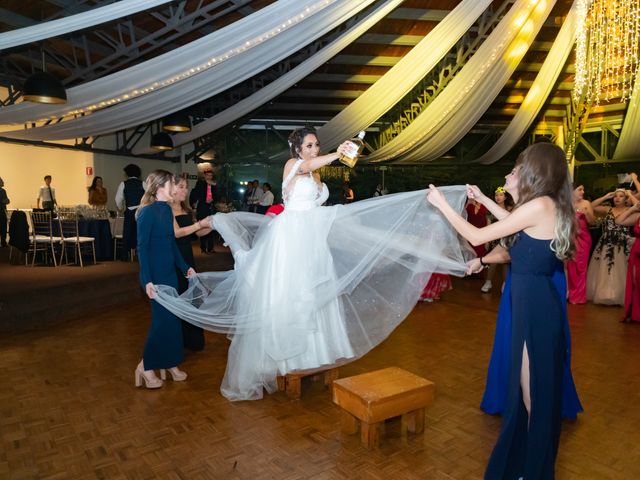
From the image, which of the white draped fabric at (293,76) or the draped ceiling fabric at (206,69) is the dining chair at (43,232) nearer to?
the draped ceiling fabric at (206,69)

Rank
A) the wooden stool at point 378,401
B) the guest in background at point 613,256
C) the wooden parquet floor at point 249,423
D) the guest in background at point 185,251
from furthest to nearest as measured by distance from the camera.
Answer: the guest in background at point 613,256 < the guest in background at point 185,251 < the wooden stool at point 378,401 < the wooden parquet floor at point 249,423

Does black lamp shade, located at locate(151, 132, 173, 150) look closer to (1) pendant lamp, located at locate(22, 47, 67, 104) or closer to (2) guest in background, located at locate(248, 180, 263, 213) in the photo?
(2) guest in background, located at locate(248, 180, 263, 213)

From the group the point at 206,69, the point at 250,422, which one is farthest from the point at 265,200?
the point at 250,422

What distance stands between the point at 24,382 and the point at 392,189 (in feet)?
37.3

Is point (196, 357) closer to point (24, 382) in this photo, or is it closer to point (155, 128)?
point (24, 382)

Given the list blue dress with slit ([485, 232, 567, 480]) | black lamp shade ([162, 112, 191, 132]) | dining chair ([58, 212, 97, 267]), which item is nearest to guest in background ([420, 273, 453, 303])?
blue dress with slit ([485, 232, 567, 480])

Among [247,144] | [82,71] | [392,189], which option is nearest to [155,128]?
[247,144]

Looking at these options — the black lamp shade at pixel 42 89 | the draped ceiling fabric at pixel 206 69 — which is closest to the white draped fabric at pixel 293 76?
the draped ceiling fabric at pixel 206 69

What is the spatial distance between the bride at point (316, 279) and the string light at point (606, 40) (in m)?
4.67

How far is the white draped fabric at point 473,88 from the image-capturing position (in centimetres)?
636

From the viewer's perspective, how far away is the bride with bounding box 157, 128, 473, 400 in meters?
2.61

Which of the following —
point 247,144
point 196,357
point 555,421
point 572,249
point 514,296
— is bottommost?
point 196,357

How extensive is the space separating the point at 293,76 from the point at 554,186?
5814 mm

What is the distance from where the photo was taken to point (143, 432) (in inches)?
99.1
